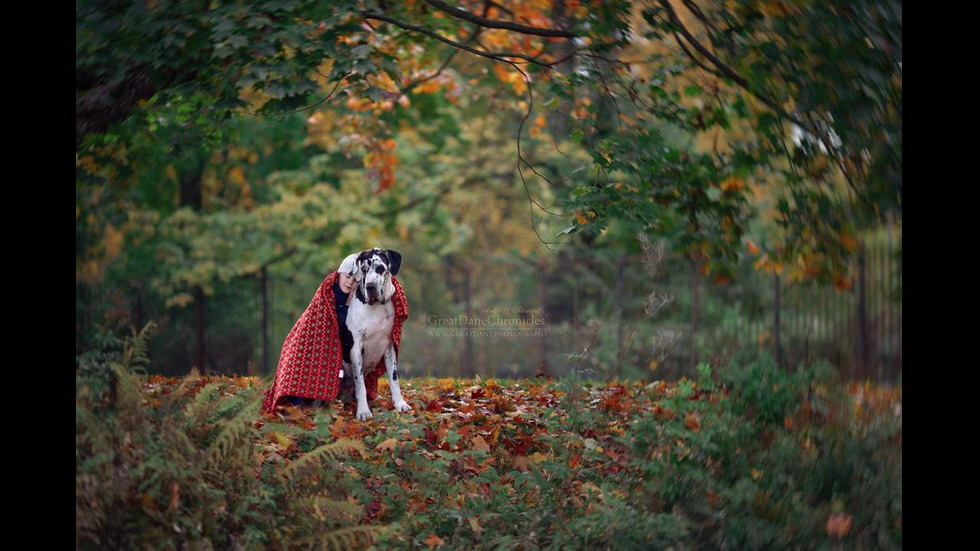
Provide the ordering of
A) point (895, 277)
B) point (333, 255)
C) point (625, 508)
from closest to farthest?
point (625, 508)
point (895, 277)
point (333, 255)

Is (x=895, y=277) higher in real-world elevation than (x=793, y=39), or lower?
lower

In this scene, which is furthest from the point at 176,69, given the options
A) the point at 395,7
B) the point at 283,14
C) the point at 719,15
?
the point at 719,15

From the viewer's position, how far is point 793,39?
5.90 metres

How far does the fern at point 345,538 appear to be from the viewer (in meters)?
4.95

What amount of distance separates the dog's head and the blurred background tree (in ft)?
4.25

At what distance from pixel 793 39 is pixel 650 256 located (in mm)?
2353

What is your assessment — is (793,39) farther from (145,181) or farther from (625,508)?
(145,181)

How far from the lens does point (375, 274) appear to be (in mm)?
7246

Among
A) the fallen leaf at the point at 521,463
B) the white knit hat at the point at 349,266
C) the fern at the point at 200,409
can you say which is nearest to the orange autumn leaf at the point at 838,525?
the fallen leaf at the point at 521,463

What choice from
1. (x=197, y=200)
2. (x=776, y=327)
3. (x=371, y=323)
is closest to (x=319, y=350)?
(x=371, y=323)

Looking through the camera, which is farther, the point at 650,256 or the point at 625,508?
the point at 650,256

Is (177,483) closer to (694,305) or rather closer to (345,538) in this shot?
(345,538)

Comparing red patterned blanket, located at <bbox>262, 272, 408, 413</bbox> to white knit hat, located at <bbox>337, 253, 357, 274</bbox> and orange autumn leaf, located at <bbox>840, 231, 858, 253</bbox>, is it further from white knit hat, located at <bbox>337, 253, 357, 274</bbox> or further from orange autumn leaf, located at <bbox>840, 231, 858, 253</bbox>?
orange autumn leaf, located at <bbox>840, 231, 858, 253</bbox>

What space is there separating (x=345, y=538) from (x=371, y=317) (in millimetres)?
2693
